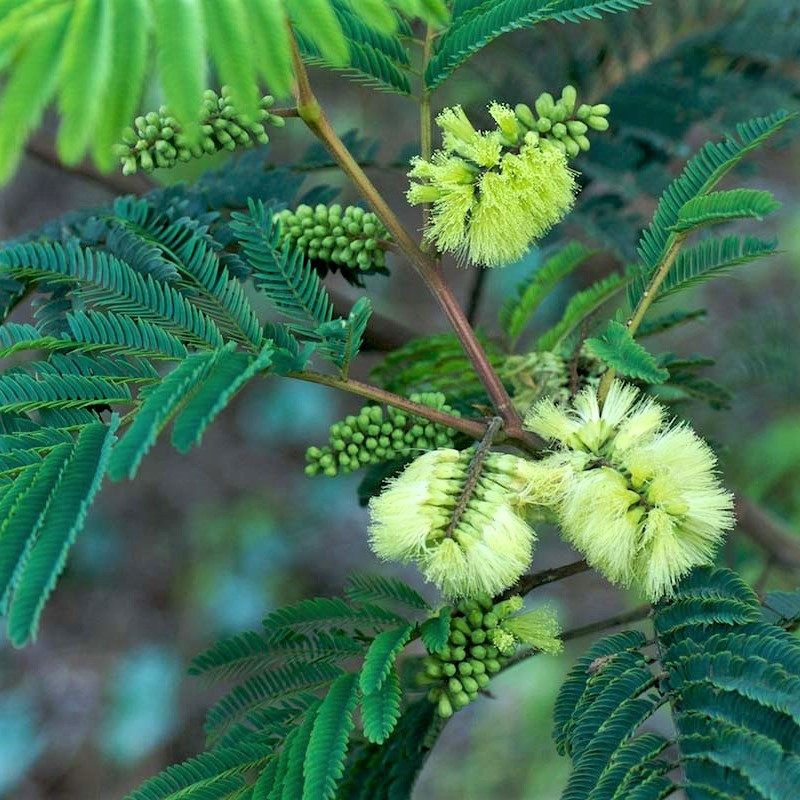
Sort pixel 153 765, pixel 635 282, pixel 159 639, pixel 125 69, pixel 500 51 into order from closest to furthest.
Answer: pixel 125 69 < pixel 635 282 < pixel 500 51 < pixel 153 765 < pixel 159 639

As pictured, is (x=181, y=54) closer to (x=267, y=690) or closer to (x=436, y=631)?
(x=436, y=631)

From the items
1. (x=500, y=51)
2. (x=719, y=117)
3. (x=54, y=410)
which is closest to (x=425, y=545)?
(x=54, y=410)

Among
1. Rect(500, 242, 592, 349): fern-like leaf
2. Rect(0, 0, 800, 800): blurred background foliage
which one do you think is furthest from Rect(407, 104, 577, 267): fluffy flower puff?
Rect(0, 0, 800, 800): blurred background foliage

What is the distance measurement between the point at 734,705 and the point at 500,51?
3.80ft

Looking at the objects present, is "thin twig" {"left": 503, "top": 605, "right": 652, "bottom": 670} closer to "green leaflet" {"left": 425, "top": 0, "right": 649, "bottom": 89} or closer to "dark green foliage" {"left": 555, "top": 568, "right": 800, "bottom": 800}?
"dark green foliage" {"left": 555, "top": 568, "right": 800, "bottom": 800}

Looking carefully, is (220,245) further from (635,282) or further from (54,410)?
(635,282)

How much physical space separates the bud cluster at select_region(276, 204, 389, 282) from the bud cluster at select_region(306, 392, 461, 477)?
0.49 ft

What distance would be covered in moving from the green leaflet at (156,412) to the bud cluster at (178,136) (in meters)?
0.21

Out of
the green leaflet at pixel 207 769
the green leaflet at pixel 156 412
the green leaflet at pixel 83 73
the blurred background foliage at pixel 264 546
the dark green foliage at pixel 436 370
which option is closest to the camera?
the green leaflet at pixel 83 73

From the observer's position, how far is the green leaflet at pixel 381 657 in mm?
763

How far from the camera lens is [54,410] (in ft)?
2.52

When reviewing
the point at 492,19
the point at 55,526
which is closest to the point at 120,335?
the point at 55,526

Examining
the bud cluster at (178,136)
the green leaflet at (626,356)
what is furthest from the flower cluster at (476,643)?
the bud cluster at (178,136)

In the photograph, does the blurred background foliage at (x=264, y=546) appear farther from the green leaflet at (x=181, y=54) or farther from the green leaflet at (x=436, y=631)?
the green leaflet at (x=181, y=54)
